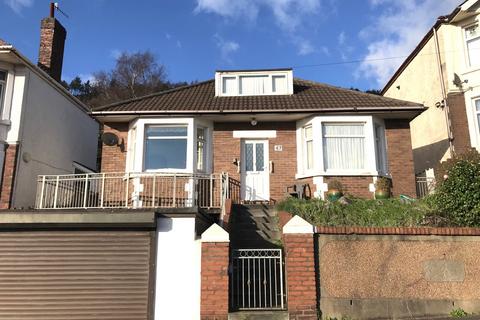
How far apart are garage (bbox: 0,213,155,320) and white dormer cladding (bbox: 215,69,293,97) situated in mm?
7963

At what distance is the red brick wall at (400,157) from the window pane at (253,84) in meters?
4.59

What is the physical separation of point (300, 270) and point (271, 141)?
6891 mm

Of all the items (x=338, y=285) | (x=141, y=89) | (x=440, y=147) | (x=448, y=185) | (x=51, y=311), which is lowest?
(x=51, y=311)

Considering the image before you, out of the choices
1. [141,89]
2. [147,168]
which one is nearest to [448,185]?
[147,168]

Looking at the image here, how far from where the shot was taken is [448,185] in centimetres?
877

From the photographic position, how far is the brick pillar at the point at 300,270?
703 centimetres

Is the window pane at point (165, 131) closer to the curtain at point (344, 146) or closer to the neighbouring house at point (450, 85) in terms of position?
the curtain at point (344, 146)

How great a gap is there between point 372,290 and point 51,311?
6034 millimetres

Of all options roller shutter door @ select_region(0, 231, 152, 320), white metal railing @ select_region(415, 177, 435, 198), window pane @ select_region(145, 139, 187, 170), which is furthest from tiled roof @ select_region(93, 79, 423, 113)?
roller shutter door @ select_region(0, 231, 152, 320)

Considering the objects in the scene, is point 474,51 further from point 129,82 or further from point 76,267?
point 129,82

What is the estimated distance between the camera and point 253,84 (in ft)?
49.8

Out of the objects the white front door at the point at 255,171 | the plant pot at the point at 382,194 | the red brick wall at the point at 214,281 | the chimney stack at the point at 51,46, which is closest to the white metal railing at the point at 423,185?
the plant pot at the point at 382,194

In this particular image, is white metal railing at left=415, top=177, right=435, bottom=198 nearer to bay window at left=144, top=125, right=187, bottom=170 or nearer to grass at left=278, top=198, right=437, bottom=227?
grass at left=278, top=198, right=437, bottom=227

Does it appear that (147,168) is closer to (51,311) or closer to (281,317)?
(51,311)
